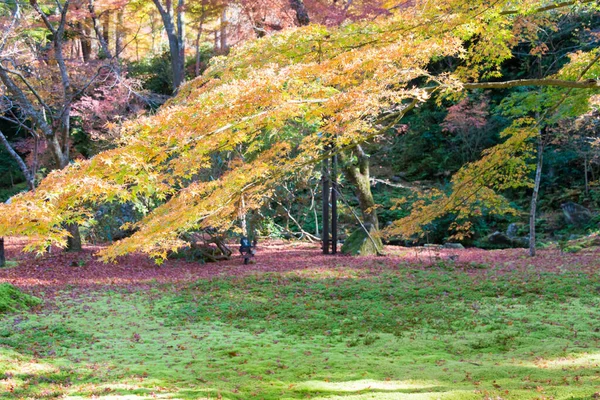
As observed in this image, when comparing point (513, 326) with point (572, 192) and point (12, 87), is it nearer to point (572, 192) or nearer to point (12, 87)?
point (12, 87)

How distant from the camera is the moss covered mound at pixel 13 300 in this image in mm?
7492

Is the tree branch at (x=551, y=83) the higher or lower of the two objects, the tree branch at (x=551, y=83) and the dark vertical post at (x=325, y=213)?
the higher

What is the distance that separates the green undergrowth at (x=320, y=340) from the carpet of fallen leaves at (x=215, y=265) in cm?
91

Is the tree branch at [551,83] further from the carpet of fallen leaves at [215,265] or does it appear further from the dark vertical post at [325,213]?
the dark vertical post at [325,213]

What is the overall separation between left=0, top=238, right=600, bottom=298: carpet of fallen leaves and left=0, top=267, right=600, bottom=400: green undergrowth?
2.98 feet

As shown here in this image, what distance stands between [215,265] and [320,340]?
6.83 metres

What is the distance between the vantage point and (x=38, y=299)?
26.9ft

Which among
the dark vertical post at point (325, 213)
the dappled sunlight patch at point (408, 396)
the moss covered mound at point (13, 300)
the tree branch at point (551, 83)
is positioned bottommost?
the dappled sunlight patch at point (408, 396)

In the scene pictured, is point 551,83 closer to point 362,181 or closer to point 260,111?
point 260,111

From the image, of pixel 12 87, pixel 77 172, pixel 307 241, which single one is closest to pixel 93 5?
pixel 12 87

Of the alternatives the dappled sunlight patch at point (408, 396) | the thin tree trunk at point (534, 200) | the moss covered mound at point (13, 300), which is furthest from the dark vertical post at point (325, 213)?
the dappled sunlight patch at point (408, 396)

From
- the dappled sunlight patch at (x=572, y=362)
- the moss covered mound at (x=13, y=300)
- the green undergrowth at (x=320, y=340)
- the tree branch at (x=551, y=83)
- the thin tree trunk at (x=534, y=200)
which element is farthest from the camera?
the thin tree trunk at (x=534, y=200)

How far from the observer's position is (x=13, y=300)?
778cm

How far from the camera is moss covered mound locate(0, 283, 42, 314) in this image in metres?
7.49
